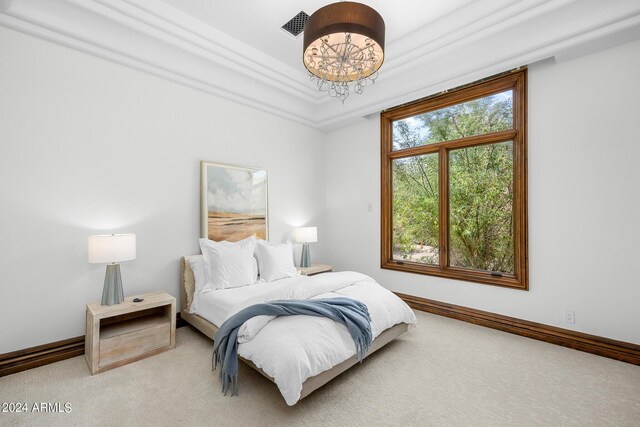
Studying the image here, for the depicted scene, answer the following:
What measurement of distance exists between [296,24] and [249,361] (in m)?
3.33

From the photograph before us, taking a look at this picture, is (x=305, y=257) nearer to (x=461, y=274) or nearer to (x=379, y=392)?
(x=461, y=274)

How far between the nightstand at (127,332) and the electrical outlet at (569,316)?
389 centimetres

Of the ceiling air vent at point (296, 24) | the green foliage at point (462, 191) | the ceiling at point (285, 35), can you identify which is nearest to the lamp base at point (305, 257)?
the green foliage at point (462, 191)

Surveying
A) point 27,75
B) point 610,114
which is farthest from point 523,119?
point 27,75

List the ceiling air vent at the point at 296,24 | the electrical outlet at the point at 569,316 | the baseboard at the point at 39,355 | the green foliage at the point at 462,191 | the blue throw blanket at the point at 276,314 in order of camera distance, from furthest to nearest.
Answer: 1. the green foliage at the point at 462,191
2. the ceiling air vent at the point at 296,24
3. the electrical outlet at the point at 569,316
4. the baseboard at the point at 39,355
5. the blue throw blanket at the point at 276,314

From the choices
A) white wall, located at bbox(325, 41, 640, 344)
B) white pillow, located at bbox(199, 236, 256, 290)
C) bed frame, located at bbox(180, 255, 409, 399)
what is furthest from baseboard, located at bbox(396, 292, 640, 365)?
white pillow, located at bbox(199, 236, 256, 290)

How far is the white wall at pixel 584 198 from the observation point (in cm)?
255

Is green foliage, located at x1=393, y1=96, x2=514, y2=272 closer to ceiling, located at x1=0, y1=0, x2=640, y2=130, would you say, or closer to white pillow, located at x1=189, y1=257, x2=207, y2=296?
ceiling, located at x1=0, y1=0, x2=640, y2=130

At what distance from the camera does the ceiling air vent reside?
3.00m

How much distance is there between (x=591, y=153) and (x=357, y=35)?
250cm

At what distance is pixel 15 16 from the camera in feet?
7.71

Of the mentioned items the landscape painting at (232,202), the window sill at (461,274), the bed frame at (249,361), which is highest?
the landscape painting at (232,202)

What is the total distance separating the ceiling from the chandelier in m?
0.95

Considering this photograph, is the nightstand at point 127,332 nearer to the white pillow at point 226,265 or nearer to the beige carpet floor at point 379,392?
the beige carpet floor at point 379,392
